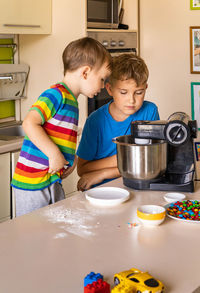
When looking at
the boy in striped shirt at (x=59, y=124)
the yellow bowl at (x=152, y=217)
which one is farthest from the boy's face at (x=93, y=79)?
the yellow bowl at (x=152, y=217)

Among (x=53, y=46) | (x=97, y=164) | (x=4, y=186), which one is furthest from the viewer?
(x=53, y=46)

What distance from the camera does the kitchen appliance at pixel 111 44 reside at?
3.19 metres

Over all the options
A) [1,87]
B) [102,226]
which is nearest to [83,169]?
[102,226]

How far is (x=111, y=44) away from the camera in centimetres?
333

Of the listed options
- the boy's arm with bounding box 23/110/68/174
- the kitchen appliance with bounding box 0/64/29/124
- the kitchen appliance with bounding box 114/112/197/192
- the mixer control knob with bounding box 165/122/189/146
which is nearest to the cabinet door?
the kitchen appliance with bounding box 0/64/29/124

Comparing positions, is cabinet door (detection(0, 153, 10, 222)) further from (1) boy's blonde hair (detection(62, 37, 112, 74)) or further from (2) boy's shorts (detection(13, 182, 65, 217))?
(1) boy's blonde hair (detection(62, 37, 112, 74))

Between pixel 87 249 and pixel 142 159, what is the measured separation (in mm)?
502

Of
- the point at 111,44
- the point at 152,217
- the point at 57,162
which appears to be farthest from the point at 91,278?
the point at 111,44

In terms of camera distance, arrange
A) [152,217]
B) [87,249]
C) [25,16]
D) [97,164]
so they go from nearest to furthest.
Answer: [87,249], [152,217], [97,164], [25,16]

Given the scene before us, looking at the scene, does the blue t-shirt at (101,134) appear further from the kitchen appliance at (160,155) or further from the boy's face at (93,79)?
the kitchen appliance at (160,155)

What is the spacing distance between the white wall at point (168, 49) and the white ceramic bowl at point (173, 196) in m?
2.05

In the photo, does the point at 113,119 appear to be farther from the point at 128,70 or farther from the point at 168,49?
the point at 168,49

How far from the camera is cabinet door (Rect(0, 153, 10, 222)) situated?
104 inches

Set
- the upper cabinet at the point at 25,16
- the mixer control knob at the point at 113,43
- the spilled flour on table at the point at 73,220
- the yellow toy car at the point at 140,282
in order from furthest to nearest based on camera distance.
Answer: the mixer control knob at the point at 113,43 < the upper cabinet at the point at 25,16 < the spilled flour on table at the point at 73,220 < the yellow toy car at the point at 140,282
